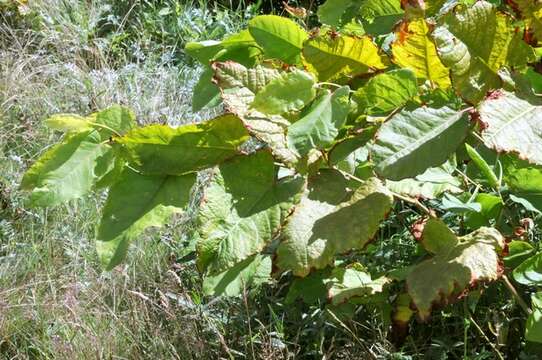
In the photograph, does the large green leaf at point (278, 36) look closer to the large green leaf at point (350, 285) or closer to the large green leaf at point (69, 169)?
the large green leaf at point (69, 169)

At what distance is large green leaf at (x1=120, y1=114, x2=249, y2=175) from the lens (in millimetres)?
1576

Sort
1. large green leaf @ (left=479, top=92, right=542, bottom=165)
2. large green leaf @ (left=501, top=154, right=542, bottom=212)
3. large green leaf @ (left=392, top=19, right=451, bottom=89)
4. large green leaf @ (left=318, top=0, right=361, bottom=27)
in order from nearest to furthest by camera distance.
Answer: large green leaf @ (left=479, top=92, right=542, bottom=165) < large green leaf @ (left=392, top=19, right=451, bottom=89) < large green leaf @ (left=501, top=154, right=542, bottom=212) < large green leaf @ (left=318, top=0, right=361, bottom=27)

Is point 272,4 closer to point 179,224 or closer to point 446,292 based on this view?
point 179,224

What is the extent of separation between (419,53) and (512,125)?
271 mm

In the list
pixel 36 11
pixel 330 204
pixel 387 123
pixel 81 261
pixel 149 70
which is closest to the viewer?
pixel 387 123

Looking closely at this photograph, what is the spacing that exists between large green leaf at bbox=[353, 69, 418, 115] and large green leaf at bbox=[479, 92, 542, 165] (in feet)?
0.50

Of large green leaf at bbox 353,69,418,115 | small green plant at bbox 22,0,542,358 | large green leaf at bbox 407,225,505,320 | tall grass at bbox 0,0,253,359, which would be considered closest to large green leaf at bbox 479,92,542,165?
small green plant at bbox 22,0,542,358

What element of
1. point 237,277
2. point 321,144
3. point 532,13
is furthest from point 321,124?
point 237,277

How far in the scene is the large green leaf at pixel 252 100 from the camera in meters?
1.54

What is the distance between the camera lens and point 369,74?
171 centimetres

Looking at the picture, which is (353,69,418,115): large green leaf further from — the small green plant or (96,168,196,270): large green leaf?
(96,168,196,270): large green leaf

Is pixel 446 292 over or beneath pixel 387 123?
beneath

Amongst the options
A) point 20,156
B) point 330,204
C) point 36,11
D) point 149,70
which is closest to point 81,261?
point 20,156

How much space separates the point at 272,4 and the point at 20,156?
7.59 feet
